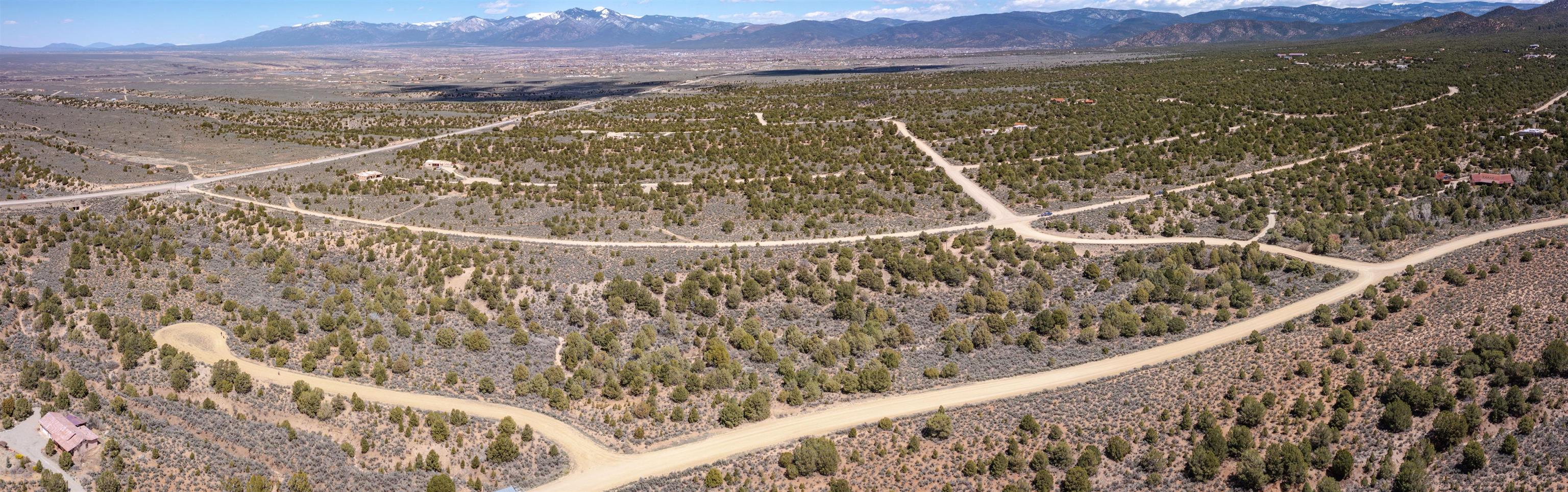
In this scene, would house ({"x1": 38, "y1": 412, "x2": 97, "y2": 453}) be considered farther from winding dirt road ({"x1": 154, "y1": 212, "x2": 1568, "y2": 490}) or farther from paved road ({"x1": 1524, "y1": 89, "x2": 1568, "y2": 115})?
paved road ({"x1": 1524, "y1": 89, "x2": 1568, "y2": 115})

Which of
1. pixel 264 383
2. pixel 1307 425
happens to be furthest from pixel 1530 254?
pixel 264 383

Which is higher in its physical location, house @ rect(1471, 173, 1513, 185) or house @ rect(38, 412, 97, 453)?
house @ rect(1471, 173, 1513, 185)

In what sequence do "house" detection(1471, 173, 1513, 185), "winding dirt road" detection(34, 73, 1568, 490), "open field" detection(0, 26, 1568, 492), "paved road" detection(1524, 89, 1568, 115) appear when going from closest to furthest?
"open field" detection(0, 26, 1568, 492), "winding dirt road" detection(34, 73, 1568, 490), "house" detection(1471, 173, 1513, 185), "paved road" detection(1524, 89, 1568, 115)

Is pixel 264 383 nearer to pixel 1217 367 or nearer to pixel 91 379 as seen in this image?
pixel 91 379

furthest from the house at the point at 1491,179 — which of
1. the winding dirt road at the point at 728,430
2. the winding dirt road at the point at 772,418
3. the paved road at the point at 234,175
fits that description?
the paved road at the point at 234,175

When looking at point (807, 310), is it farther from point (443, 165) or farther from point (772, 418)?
point (443, 165)

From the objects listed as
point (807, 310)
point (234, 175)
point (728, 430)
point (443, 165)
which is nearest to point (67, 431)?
point (728, 430)

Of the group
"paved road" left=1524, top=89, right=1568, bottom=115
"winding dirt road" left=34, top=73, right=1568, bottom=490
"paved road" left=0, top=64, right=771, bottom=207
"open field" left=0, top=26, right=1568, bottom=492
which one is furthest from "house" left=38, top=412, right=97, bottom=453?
"paved road" left=1524, top=89, right=1568, bottom=115

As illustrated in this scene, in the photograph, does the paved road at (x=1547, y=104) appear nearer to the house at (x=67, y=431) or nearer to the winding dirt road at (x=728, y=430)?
the winding dirt road at (x=728, y=430)
